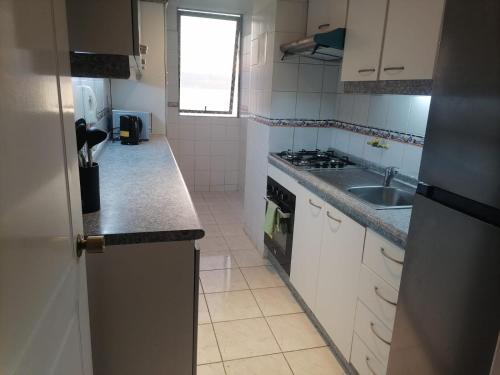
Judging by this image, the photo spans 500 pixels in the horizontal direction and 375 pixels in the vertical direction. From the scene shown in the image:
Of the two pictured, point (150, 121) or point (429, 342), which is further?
point (150, 121)

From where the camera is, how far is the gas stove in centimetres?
253

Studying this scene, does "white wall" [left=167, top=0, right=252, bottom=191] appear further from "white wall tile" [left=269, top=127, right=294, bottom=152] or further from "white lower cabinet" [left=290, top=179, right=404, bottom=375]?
"white lower cabinet" [left=290, top=179, right=404, bottom=375]

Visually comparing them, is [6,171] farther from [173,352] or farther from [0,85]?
[173,352]

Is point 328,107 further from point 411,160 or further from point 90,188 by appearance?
point 90,188

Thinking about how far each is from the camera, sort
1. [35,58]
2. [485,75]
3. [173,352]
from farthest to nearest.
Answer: [173,352] < [485,75] < [35,58]

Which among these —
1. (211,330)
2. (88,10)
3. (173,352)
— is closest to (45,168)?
(88,10)

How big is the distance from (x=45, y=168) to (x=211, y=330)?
68.4 inches

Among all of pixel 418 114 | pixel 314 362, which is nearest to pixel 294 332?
pixel 314 362

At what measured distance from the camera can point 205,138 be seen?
4785 millimetres

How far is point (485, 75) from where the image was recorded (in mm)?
948

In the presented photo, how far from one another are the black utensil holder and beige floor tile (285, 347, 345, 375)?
130cm

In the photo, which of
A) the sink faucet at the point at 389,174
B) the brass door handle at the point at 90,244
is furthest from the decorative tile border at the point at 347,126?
the brass door handle at the point at 90,244

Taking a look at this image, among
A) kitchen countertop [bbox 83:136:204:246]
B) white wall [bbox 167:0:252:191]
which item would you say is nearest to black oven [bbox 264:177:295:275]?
kitchen countertop [bbox 83:136:204:246]

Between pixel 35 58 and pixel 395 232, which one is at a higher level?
pixel 35 58
